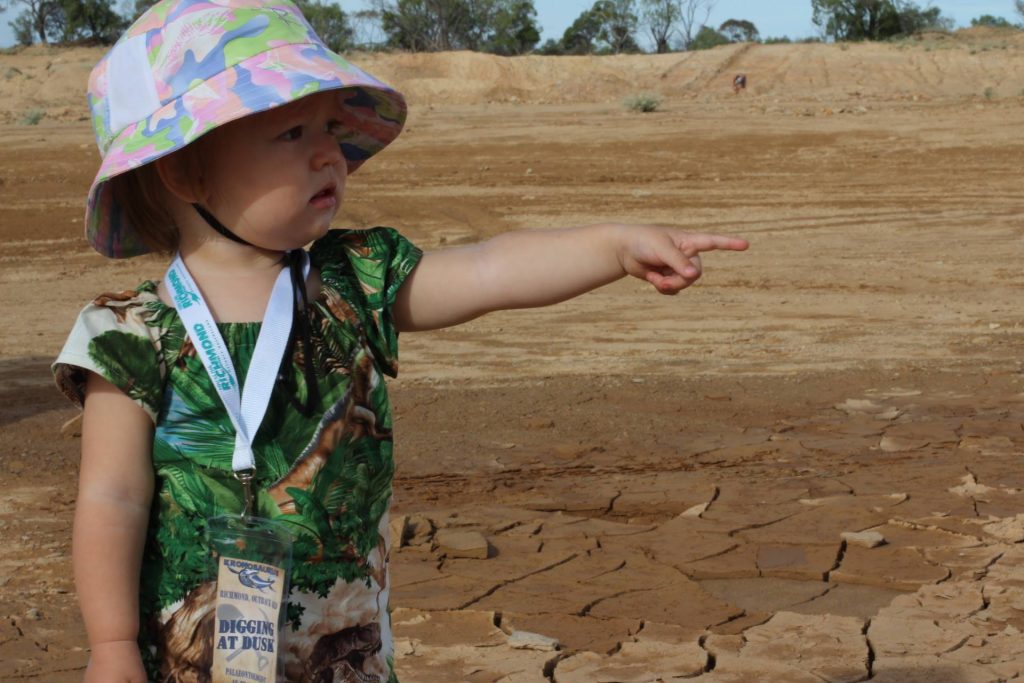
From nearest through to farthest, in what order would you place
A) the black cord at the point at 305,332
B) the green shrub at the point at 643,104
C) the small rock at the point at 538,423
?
the black cord at the point at 305,332 → the small rock at the point at 538,423 → the green shrub at the point at 643,104

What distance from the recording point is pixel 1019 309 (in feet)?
29.2

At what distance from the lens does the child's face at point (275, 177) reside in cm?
193

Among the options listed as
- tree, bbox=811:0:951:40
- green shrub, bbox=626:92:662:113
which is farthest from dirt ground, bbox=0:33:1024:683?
tree, bbox=811:0:951:40

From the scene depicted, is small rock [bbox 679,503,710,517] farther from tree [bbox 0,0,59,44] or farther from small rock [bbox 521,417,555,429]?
tree [bbox 0,0,59,44]

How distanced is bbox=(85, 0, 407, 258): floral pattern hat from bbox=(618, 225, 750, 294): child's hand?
17.5 inches

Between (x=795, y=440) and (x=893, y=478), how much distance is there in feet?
2.40

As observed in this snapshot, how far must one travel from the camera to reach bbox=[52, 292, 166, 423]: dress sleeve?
73.4 inches

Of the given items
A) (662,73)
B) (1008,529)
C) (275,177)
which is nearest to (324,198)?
(275,177)

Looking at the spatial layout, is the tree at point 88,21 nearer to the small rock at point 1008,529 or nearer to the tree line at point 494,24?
the tree line at point 494,24

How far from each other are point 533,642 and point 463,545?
0.79m

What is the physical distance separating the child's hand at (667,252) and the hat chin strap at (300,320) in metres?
0.47

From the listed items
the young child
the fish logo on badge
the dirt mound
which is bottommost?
the fish logo on badge

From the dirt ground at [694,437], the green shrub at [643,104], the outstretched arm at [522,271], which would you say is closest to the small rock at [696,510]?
the dirt ground at [694,437]

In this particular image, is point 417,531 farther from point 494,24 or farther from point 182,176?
point 494,24
